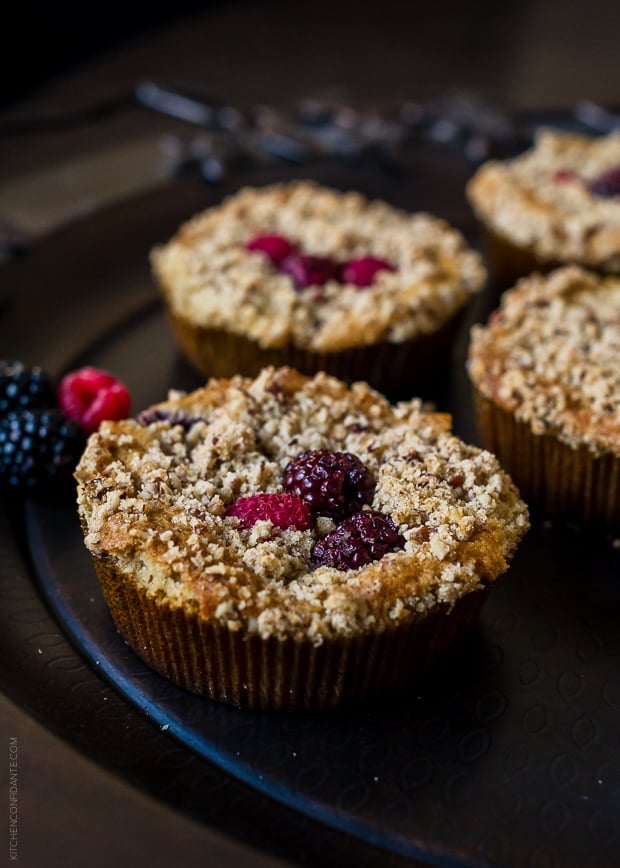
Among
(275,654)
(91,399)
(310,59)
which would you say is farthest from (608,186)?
(310,59)

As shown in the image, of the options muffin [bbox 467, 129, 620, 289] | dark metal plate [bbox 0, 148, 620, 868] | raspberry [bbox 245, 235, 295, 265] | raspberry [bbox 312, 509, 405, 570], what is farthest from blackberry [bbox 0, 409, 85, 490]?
muffin [bbox 467, 129, 620, 289]

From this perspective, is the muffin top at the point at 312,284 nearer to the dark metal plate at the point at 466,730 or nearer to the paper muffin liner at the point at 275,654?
the dark metal plate at the point at 466,730

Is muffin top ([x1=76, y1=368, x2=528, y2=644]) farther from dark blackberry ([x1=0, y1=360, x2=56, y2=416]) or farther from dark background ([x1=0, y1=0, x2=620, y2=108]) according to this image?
dark background ([x1=0, y1=0, x2=620, y2=108])

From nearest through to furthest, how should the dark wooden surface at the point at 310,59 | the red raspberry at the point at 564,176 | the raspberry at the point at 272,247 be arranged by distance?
the raspberry at the point at 272,247, the red raspberry at the point at 564,176, the dark wooden surface at the point at 310,59

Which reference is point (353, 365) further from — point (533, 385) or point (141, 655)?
point (141, 655)

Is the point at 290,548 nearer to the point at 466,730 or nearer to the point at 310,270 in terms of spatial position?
the point at 466,730

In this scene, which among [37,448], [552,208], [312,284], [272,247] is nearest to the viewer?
[37,448]

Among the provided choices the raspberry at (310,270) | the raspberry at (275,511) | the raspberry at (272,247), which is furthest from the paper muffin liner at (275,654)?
the raspberry at (272,247)

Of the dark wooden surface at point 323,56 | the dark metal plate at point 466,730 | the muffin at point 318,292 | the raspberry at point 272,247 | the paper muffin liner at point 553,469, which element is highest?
the raspberry at point 272,247
